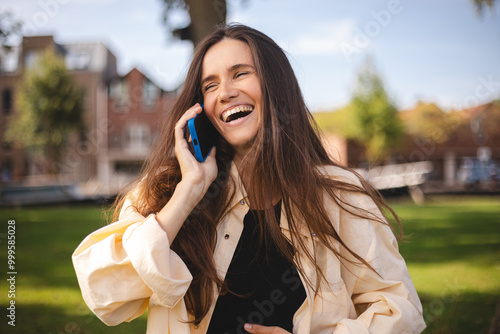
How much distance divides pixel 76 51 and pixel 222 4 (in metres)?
A: 34.5

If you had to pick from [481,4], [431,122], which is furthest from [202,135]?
[431,122]

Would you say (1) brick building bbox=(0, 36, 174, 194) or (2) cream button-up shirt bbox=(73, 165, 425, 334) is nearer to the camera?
(2) cream button-up shirt bbox=(73, 165, 425, 334)

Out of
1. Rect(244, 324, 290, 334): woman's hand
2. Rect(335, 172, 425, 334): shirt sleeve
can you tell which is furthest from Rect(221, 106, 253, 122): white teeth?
Rect(244, 324, 290, 334): woman's hand

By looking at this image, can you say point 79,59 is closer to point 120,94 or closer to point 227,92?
point 120,94

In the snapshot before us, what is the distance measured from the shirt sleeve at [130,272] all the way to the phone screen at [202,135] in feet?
1.38

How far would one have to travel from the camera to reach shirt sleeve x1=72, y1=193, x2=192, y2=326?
1491mm

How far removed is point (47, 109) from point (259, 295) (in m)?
28.7

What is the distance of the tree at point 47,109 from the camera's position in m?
26.7

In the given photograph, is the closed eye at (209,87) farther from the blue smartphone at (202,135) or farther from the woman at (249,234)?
the blue smartphone at (202,135)

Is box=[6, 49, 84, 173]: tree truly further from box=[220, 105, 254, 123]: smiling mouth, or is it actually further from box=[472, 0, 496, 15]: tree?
box=[220, 105, 254, 123]: smiling mouth

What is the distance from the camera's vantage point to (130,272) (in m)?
1.53

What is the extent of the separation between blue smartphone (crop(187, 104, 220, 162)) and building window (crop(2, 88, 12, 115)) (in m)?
35.8

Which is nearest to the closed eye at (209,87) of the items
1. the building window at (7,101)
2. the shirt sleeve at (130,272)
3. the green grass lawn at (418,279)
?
the shirt sleeve at (130,272)

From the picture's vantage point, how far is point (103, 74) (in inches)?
1357
